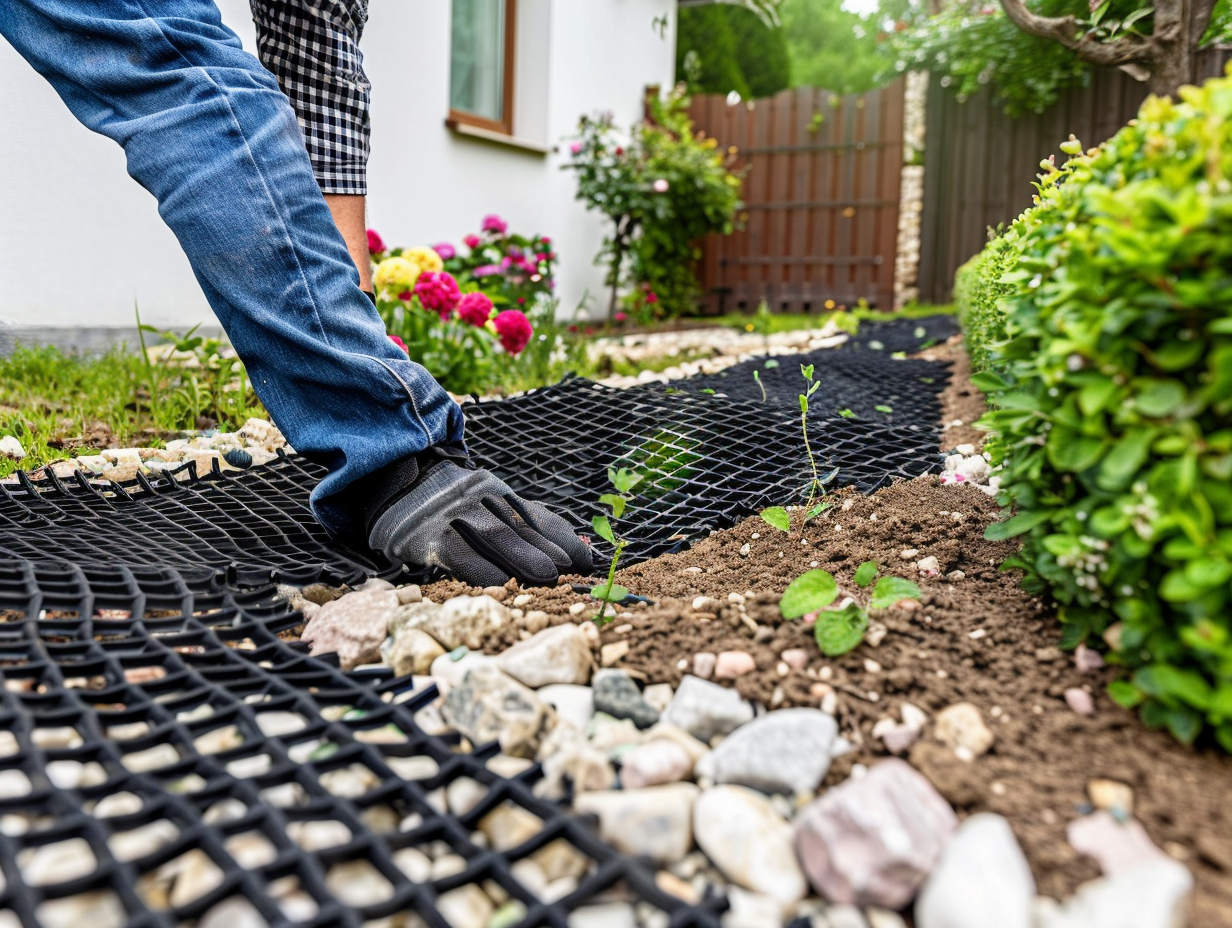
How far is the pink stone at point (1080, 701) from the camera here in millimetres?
948

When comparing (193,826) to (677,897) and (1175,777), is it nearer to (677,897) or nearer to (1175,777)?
(677,897)

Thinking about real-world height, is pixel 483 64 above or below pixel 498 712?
above

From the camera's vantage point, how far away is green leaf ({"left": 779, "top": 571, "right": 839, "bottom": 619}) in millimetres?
1118

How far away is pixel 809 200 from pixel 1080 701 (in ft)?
27.2

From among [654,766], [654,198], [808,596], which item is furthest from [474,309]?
[654,198]

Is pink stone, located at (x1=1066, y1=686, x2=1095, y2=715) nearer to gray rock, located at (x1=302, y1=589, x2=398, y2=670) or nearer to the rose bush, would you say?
gray rock, located at (x1=302, y1=589, x2=398, y2=670)

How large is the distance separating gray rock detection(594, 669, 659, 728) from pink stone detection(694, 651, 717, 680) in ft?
0.24

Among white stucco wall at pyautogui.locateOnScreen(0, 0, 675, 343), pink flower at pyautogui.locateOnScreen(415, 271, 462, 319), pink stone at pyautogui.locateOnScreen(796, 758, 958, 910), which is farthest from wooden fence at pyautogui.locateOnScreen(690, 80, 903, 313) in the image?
pink stone at pyautogui.locateOnScreen(796, 758, 958, 910)

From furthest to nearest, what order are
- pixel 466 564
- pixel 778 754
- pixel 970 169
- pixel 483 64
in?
pixel 970 169, pixel 483 64, pixel 466 564, pixel 778 754

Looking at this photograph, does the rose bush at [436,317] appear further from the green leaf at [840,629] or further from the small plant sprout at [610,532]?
the green leaf at [840,629]

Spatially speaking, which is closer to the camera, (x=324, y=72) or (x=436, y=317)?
(x=324, y=72)

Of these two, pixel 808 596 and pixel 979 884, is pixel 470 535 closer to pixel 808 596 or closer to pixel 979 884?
pixel 808 596

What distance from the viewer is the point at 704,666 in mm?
1071

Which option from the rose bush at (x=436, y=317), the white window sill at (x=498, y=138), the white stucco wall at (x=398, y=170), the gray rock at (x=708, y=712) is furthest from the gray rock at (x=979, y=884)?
the white window sill at (x=498, y=138)
